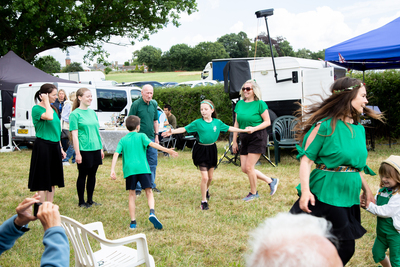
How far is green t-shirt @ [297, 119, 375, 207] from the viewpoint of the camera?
2.41 meters

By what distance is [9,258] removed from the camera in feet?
11.8

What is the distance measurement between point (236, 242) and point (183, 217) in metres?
1.13

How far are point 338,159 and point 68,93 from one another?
10009 millimetres

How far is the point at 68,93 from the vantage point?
1085cm

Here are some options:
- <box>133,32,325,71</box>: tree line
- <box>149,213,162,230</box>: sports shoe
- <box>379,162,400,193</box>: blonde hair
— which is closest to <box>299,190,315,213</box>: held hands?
<box>379,162,400,193</box>: blonde hair

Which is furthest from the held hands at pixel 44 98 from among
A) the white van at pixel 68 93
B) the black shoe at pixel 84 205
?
the white van at pixel 68 93

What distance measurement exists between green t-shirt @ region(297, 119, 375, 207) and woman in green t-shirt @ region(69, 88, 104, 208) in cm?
362

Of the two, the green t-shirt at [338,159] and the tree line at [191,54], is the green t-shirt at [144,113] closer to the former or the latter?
the green t-shirt at [338,159]

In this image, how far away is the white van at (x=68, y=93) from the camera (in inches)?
427

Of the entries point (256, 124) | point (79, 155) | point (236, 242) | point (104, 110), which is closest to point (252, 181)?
point (256, 124)

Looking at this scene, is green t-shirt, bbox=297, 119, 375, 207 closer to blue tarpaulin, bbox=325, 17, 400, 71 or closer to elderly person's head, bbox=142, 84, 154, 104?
elderly person's head, bbox=142, 84, 154, 104

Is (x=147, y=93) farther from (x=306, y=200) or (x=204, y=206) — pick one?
(x=306, y=200)

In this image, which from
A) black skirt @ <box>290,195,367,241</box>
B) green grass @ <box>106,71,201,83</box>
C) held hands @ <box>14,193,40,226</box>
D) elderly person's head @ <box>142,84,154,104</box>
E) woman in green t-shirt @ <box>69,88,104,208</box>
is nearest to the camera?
held hands @ <box>14,193,40,226</box>

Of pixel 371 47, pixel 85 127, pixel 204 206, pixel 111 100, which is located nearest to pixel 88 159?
pixel 85 127
